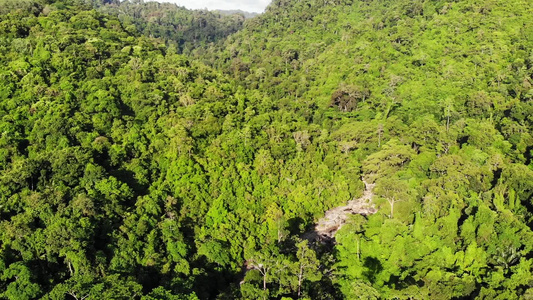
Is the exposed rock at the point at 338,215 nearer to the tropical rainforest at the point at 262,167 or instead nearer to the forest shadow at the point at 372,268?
the tropical rainforest at the point at 262,167

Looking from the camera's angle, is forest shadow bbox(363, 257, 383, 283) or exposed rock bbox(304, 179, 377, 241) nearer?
forest shadow bbox(363, 257, 383, 283)

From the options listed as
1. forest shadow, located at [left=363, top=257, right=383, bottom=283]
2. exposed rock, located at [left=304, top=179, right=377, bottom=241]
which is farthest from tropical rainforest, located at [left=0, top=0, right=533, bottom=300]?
exposed rock, located at [left=304, top=179, right=377, bottom=241]

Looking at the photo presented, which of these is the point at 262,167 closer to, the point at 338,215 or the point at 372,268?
the point at 338,215

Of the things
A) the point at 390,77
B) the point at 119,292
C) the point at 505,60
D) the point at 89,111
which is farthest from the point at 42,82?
the point at 505,60

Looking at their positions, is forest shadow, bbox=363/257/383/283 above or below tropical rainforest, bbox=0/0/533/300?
below

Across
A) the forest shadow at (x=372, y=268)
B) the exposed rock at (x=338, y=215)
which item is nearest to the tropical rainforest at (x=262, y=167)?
the forest shadow at (x=372, y=268)

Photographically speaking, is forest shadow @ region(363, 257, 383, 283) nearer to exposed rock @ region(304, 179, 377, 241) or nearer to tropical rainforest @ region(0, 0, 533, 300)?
tropical rainforest @ region(0, 0, 533, 300)

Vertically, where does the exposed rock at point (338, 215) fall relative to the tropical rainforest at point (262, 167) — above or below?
below

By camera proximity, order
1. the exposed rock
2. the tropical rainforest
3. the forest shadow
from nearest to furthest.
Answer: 1. the tropical rainforest
2. the forest shadow
3. the exposed rock

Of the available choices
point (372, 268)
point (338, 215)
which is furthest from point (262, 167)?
point (372, 268)
